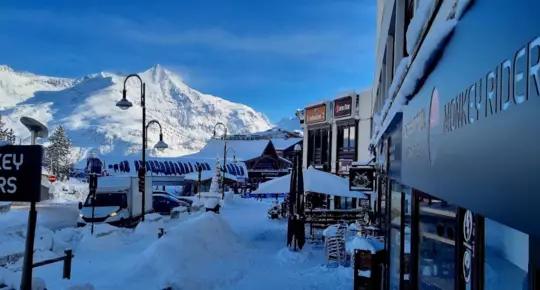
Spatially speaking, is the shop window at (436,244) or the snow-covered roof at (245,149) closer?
the shop window at (436,244)

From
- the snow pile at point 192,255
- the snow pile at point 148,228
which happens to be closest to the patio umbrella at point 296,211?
the snow pile at point 192,255

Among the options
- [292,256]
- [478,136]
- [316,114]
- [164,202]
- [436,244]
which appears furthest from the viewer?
[316,114]

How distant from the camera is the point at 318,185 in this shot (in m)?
17.6

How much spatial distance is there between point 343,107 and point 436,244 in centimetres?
2493

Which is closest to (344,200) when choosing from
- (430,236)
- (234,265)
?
(234,265)

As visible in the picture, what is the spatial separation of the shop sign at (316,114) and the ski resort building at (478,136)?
89.2 feet

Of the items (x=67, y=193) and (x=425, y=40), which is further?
(x=67, y=193)

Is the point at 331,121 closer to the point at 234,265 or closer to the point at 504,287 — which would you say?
the point at 234,265

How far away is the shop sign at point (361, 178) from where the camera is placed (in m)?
13.9

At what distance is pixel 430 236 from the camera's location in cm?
371

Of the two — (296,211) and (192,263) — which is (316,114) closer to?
(296,211)

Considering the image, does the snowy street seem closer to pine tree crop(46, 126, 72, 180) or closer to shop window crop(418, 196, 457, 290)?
shop window crop(418, 196, 457, 290)

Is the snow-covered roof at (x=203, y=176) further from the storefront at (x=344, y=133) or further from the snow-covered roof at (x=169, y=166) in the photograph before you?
the storefront at (x=344, y=133)

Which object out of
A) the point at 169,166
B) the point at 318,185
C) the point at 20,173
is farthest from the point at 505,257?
the point at 169,166
